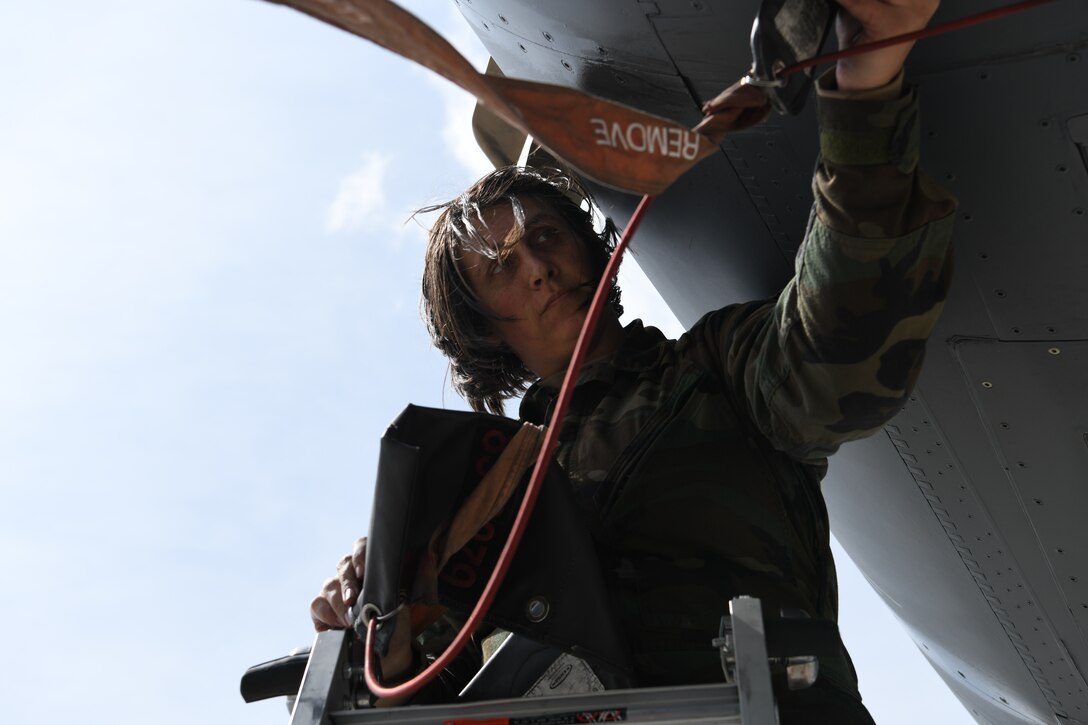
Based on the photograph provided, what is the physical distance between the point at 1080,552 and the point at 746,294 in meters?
0.98

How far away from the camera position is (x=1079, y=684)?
3.41 meters

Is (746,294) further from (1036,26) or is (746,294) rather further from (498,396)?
(1036,26)

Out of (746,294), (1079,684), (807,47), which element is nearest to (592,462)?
(746,294)

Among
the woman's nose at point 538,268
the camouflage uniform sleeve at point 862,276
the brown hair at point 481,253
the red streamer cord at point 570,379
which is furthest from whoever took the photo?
the brown hair at point 481,253

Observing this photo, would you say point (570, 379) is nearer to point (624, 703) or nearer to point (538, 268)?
point (624, 703)

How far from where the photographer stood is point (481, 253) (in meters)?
2.99

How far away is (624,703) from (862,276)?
2.53ft

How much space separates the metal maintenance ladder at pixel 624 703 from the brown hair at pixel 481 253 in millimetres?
1346

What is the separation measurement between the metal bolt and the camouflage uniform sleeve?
59 cm

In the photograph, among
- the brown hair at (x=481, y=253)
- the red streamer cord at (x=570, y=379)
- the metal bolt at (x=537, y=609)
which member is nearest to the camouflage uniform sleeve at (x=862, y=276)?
the red streamer cord at (x=570, y=379)

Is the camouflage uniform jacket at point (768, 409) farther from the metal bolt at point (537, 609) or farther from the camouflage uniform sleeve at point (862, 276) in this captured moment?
the metal bolt at point (537, 609)

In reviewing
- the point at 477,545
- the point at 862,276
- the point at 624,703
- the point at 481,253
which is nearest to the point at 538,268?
the point at 481,253

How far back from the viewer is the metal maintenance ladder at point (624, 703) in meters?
1.72

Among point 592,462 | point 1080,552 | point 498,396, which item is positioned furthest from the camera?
point 498,396
